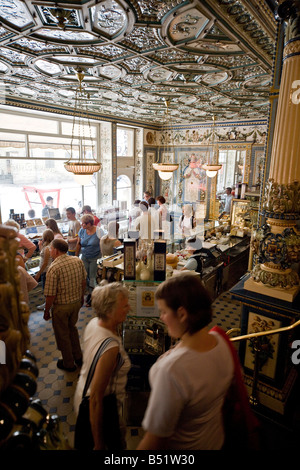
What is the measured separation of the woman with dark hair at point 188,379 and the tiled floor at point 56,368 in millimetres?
1748

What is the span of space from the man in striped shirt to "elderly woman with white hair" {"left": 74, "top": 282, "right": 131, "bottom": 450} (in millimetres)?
1530

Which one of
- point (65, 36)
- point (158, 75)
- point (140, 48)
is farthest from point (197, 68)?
point (65, 36)

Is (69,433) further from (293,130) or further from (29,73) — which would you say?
(29,73)

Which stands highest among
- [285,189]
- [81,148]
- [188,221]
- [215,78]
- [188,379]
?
[215,78]

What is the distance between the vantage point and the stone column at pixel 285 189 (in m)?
2.83

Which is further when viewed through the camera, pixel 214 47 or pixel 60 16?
pixel 214 47

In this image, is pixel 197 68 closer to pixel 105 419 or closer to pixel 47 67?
pixel 47 67

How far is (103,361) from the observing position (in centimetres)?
160

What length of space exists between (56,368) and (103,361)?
2665 millimetres

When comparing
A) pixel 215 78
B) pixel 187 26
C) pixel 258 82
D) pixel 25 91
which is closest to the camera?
pixel 187 26

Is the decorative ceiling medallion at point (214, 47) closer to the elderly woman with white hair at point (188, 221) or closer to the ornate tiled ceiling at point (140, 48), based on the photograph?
the ornate tiled ceiling at point (140, 48)

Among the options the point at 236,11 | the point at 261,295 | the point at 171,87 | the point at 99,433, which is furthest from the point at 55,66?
the point at 99,433

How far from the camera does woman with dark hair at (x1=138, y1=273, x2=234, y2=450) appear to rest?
1.01 m
